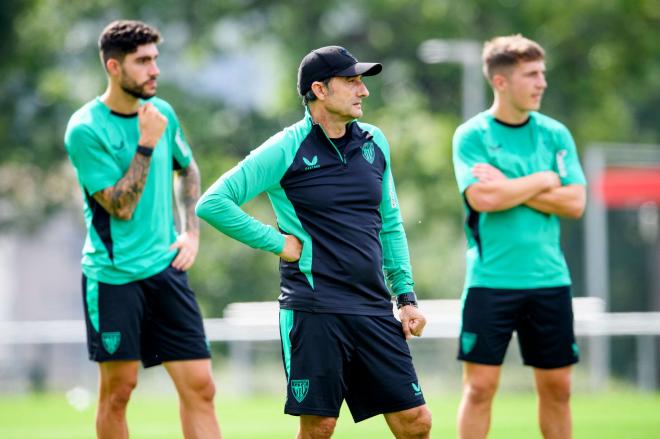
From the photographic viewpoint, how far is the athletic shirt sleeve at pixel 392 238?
6.47 m

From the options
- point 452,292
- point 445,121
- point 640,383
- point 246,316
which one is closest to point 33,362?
point 246,316

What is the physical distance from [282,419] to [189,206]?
651cm

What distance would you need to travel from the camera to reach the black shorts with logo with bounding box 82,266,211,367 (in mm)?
7234

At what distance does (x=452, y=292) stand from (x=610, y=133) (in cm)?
612

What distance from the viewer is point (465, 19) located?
99.9ft

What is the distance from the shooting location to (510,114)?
25.7 feet

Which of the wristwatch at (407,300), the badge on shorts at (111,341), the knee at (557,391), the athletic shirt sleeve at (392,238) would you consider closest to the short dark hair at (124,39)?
the badge on shorts at (111,341)

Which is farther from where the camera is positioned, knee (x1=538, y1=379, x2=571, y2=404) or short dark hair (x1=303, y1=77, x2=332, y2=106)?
knee (x1=538, y1=379, x2=571, y2=404)

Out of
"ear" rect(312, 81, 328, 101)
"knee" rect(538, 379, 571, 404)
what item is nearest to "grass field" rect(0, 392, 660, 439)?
"knee" rect(538, 379, 571, 404)

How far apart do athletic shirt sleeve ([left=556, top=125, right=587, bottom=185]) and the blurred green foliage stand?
2184 cm

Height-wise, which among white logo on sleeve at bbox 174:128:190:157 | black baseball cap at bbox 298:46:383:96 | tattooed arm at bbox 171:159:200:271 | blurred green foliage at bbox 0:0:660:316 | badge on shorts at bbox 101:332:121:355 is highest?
blurred green foliage at bbox 0:0:660:316

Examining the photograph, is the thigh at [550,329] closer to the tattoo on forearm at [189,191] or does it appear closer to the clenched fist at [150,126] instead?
the tattoo on forearm at [189,191]

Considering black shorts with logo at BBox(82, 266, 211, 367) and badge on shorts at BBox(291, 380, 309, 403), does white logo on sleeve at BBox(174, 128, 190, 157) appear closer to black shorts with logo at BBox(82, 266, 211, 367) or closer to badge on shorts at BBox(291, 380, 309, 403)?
black shorts with logo at BBox(82, 266, 211, 367)

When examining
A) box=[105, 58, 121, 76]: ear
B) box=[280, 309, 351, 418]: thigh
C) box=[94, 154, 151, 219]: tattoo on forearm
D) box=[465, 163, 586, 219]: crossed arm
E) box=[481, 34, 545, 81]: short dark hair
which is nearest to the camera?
box=[280, 309, 351, 418]: thigh
